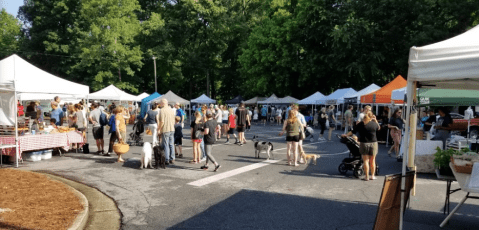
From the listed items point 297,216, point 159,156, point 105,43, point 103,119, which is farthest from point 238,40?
point 297,216

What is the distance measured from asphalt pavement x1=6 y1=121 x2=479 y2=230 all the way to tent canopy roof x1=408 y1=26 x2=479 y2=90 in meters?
2.36

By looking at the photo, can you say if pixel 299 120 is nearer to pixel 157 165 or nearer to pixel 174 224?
pixel 157 165

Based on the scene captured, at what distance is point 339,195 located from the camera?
689 cm

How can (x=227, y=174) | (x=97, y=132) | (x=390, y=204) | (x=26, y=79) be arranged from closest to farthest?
(x=390, y=204) → (x=227, y=174) → (x=26, y=79) → (x=97, y=132)

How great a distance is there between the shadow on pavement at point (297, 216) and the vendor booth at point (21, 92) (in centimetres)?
706

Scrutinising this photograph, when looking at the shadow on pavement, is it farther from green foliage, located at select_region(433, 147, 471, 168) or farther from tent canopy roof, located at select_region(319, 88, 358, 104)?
tent canopy roof, located at select_region(319, 88, 358, 104)

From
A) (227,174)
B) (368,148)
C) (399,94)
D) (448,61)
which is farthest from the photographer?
(399,94)

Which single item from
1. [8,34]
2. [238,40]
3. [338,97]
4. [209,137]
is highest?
[8,34]

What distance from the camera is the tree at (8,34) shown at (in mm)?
44812

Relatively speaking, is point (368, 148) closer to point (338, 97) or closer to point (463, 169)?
point (463, 169)

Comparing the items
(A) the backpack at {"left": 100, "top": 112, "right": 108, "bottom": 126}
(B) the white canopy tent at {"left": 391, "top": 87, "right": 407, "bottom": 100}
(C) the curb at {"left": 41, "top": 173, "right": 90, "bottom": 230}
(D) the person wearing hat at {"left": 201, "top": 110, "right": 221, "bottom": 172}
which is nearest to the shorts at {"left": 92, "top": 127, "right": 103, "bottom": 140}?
(A) the backpack at {"left": 100, "top": 112, "right": 108, "bottom": 126}

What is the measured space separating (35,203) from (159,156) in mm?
3955

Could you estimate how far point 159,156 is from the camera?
9.54 meters

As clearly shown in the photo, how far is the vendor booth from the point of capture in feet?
31.9
